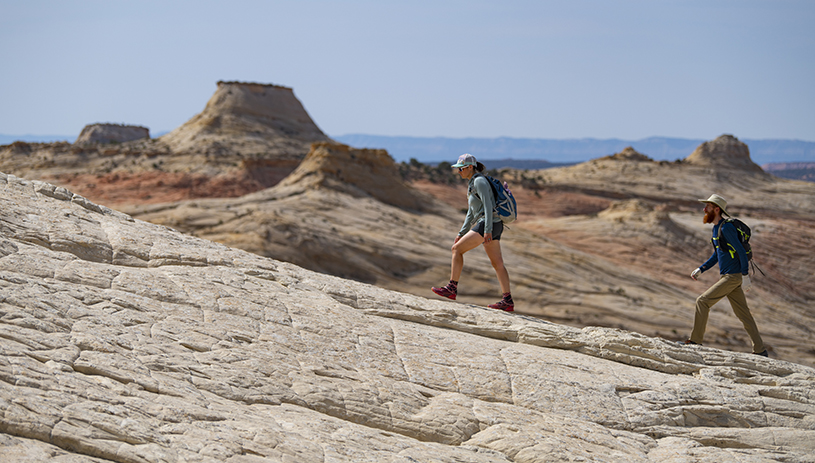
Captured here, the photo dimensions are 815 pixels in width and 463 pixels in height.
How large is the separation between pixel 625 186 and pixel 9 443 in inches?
2238

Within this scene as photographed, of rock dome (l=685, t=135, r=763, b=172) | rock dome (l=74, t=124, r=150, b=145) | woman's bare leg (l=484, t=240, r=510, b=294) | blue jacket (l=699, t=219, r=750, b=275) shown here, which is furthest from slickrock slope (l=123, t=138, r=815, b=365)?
rock dome (l=74, t=124, r=150, b=145)

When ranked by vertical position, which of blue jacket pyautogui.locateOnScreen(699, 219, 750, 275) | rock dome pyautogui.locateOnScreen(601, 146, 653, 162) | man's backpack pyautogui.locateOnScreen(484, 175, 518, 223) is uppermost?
rock dome pyautogui.locateOnScreen(601, 146, 653, 162)

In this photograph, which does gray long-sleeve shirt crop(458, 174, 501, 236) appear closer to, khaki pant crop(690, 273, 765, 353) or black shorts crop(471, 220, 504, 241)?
black shorts crop(471, 220, 504, 241)

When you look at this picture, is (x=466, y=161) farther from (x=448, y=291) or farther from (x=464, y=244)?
(x=448, y=291)

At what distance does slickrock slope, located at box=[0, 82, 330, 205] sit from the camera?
135 ft

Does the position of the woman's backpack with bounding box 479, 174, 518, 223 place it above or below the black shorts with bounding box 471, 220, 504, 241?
above

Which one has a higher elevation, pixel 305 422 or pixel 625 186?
pixel 625 186

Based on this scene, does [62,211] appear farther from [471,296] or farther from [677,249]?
[677,249]

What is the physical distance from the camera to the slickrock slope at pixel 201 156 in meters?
41.2

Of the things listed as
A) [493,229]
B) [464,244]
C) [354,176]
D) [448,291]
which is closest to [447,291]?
[448,291]

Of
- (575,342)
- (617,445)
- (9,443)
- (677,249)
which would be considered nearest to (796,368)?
(575,342)

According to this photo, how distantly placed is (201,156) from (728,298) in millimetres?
45039

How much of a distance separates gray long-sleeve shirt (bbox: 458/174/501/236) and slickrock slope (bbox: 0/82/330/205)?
3114cm

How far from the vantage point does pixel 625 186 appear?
184 feet
